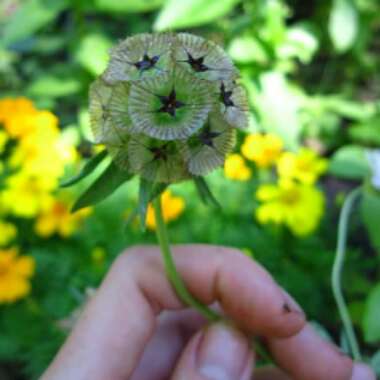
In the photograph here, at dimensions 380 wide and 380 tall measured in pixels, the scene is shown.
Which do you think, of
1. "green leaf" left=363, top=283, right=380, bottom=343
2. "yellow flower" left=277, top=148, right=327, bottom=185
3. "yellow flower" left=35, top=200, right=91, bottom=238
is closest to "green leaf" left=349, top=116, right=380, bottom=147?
"yellow flower" left=277, top=148, right=327, bottom=185

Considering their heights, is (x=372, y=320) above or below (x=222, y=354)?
below

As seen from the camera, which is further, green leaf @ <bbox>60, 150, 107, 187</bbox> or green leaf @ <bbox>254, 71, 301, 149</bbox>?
green leaf @ <bbox>254, 71, 301, 149</bbox>

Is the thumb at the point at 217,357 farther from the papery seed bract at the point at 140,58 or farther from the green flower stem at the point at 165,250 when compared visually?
the papery seed bract at the point at 140,58

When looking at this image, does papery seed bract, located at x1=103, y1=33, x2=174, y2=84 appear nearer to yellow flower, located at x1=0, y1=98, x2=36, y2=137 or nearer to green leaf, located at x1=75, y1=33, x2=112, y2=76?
yellow flower, located at x1=0, y1=98, x2=36, y2=137

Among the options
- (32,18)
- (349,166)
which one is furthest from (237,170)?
(32,18)

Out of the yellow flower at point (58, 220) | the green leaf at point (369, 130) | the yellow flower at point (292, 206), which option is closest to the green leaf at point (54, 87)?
the yellow flower at point (58, 220)

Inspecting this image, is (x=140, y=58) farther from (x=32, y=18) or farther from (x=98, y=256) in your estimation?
(x=32, y=18)

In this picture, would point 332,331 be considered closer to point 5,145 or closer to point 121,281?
point 121,281
